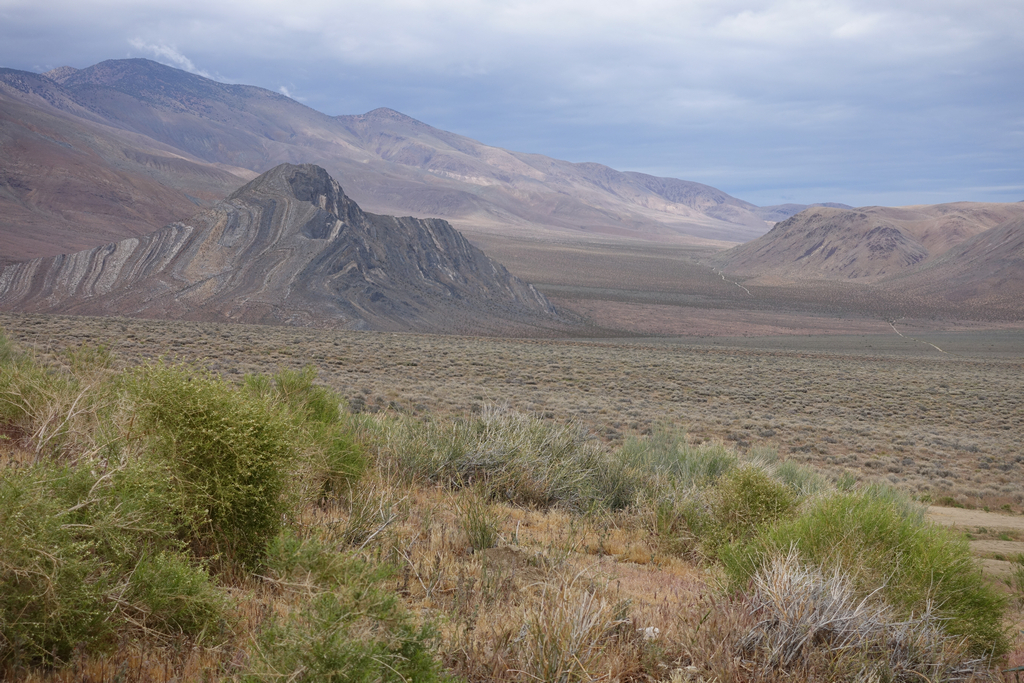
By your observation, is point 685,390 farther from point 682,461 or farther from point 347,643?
point 347,643

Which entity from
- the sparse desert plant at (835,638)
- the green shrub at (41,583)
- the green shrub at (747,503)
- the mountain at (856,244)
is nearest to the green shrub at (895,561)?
the sparse desert plant at (835,638)

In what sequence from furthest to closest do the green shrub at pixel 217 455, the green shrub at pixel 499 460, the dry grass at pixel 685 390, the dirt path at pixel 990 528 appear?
the dry grass at pixel 685 390
the dirt path at pixel 990 528
the green shrub at pixel 499 460
the green shrub at pixel 217 455

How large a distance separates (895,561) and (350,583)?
3.65 m

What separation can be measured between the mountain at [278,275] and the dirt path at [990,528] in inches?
1494

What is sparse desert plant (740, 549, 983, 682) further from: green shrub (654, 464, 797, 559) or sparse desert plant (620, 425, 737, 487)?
sparse desert plant (620, 425, 737, 487)

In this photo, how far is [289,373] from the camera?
8.38 metres

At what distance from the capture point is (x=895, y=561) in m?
4.45

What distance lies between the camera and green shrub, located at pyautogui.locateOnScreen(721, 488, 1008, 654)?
4238 mm

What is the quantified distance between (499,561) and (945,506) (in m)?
13.3

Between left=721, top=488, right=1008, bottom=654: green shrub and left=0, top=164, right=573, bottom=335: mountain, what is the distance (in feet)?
138

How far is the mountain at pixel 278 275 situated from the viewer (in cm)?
4522

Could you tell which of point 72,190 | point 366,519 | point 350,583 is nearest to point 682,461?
point 366,519

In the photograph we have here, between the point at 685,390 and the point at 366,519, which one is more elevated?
the point at 366,519

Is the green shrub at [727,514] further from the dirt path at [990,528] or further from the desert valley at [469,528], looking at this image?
the dirt path at [990,528]
